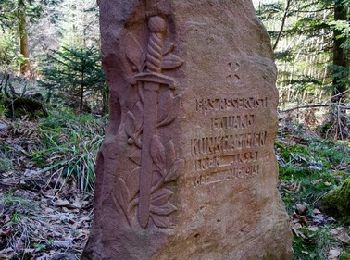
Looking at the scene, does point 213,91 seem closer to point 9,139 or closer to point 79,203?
point 79,203

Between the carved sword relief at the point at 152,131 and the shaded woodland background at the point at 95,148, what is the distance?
38.5 inches

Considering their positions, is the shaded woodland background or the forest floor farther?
the shaded woodland background

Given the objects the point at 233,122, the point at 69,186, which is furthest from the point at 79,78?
the point at 233,122

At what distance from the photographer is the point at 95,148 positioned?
5.13 m

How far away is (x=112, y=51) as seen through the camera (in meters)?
2.65

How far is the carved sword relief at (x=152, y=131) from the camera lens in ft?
8.31

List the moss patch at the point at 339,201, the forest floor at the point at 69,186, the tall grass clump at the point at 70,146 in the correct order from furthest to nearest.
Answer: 1. the tall grass clump at the point at 70,146
2. the moss patch at the point at 339,201
3. the forest floor at the point at 69,186

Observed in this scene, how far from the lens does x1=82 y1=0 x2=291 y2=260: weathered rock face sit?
255 cm

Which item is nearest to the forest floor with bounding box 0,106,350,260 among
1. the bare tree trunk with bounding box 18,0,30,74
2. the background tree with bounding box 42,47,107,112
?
the background tree with bounding box 42,47,107,112

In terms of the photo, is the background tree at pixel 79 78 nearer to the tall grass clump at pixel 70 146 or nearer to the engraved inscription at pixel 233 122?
the tall grass clump at pixel 70 146

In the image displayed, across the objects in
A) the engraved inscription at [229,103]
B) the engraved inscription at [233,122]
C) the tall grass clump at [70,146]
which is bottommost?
the tall grass clump at [70,146]

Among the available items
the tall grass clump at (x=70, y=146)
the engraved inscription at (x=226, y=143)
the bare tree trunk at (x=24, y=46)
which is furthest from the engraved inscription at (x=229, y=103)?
the bare tree trunk at (x=24, y=46)

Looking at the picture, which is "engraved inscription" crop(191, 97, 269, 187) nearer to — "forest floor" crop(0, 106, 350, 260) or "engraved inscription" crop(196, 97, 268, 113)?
"engraved inscription" crop(196, 97, 268, 113)

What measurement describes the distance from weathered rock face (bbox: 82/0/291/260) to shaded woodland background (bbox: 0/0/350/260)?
885mm
